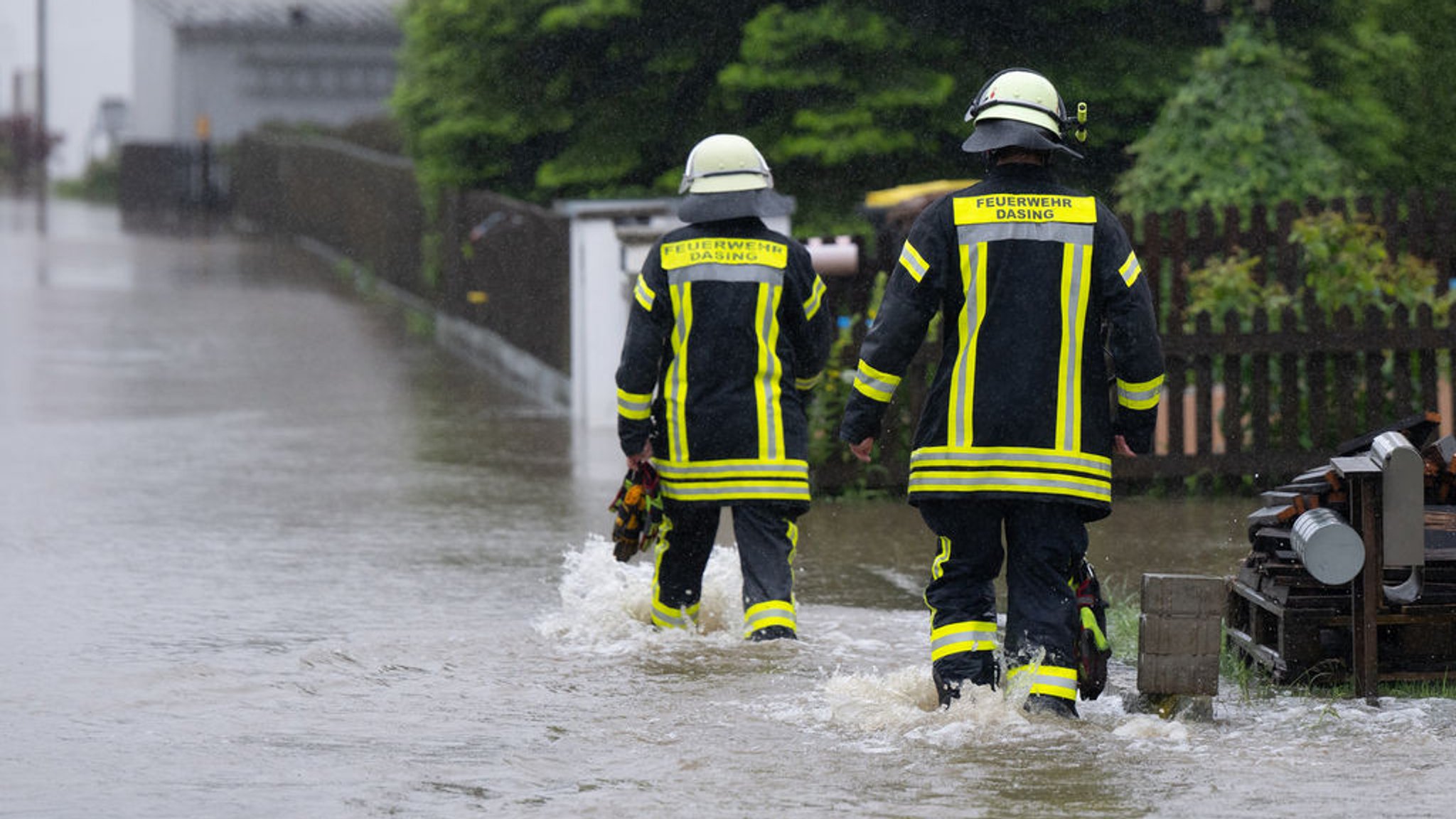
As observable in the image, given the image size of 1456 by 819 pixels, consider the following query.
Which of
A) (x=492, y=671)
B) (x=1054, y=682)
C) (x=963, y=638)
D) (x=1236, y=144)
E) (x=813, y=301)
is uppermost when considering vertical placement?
(x=1236, y=144)

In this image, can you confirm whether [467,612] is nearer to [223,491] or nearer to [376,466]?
[223,491]

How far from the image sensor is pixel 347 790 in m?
5.29

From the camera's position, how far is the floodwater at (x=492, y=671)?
17.3 feet

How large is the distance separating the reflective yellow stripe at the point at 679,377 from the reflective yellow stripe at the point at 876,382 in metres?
1.25

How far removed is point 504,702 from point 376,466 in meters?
5.51

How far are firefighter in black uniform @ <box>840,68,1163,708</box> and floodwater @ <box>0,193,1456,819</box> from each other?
0.26 metres

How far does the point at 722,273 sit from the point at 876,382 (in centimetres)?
125

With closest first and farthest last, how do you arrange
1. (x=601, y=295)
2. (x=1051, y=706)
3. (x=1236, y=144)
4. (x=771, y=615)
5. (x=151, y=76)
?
(x=1051, y=706) < (x=771, y=615) < (x=601, y=295) < (x=1236, y=144) < (x=151, y=76)

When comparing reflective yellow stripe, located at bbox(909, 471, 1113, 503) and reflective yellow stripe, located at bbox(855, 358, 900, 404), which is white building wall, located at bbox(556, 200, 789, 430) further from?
reflective yellow stripe, located at bbox(909, 471, 1113, 503)

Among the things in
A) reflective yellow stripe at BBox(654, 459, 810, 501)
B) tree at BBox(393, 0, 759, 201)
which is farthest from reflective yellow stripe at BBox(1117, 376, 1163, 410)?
tree at BBox(393, 0, 759, 201)

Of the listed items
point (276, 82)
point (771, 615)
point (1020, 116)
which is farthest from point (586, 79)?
point (276, 82)

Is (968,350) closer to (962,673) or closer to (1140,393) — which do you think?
(1140,393)

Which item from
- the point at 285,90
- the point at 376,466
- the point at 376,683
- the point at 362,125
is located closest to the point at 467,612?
the point at 376,683

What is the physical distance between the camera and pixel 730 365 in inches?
283
